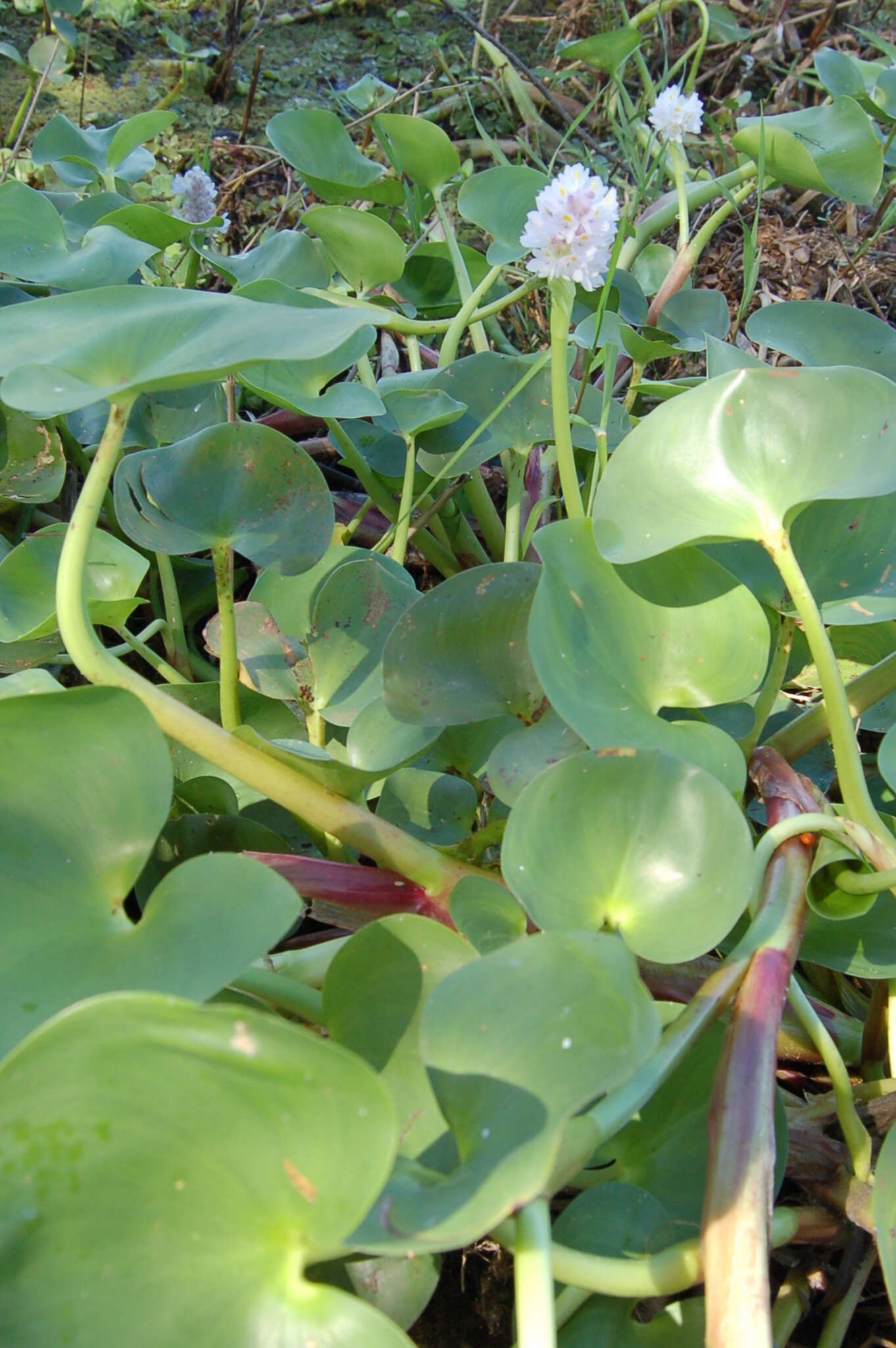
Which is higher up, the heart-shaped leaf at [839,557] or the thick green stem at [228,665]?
the heart-shaped leaf at [839,557]

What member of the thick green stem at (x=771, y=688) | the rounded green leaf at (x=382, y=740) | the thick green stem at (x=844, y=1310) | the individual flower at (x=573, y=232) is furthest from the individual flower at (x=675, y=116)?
the thick green stem at (x=844, y=1310)

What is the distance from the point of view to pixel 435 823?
0.61 meters

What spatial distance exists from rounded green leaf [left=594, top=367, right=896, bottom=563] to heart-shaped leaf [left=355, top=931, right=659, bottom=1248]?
23 centimetres

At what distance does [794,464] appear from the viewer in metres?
0.53

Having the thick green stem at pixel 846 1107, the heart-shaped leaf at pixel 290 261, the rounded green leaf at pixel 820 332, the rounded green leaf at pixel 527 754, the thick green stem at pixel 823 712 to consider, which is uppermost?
the heart-shaped leaf at pixel 290 261

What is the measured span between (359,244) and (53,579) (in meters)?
0.41

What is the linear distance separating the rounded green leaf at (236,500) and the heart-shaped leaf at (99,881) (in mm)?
235

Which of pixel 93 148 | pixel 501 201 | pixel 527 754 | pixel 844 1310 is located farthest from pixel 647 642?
pixel 93 148

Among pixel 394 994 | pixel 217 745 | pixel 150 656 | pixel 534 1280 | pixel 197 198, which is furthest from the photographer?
pixel 197 198

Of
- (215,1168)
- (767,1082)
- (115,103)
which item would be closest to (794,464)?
(767,1082)

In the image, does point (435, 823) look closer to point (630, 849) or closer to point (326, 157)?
point (630, 849)

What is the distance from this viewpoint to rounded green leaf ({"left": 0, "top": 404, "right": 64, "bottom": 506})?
0.81 m

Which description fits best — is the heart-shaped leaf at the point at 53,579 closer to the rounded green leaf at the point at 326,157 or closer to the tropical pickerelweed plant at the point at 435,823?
the tropical pickerelweed plant at the point at 435,823

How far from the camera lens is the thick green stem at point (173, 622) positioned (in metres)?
0.79
